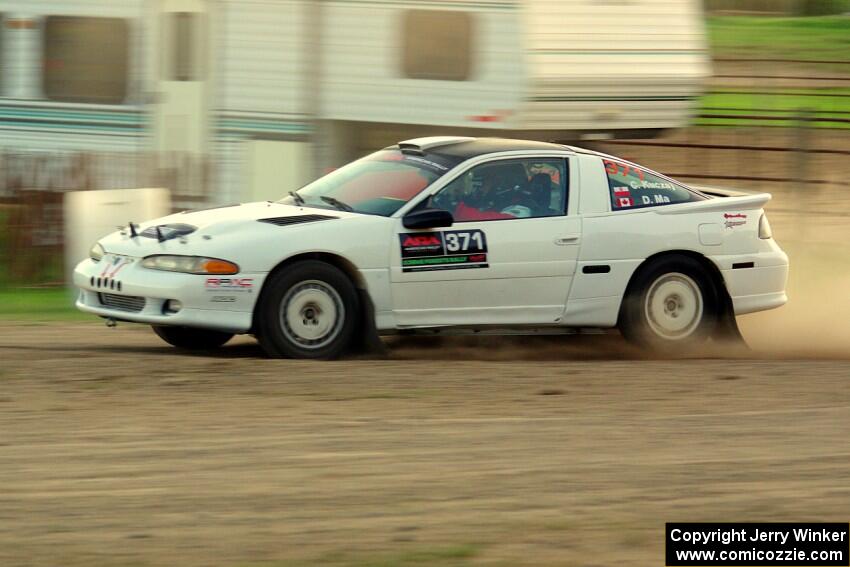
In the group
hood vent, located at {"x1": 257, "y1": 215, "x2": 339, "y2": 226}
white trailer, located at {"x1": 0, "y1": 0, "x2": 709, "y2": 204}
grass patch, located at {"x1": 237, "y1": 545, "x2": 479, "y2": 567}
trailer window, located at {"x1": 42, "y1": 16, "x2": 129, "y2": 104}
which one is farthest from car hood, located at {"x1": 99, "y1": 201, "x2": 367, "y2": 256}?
trailer window, located at {"x1": 42, "y1": 16, "x2": 129, "y2": 104}

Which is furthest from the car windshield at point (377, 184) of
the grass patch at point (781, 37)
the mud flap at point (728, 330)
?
the grass patch at point (781, 37)

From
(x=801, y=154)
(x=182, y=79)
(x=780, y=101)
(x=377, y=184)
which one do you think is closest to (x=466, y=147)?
Answer: (x=377, y=184)

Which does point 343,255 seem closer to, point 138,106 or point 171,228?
point 171,228

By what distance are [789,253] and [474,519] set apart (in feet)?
34.9

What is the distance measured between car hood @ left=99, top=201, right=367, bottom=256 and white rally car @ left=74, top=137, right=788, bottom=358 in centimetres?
1

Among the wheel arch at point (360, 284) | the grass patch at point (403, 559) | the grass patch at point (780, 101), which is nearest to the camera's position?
the grass patch at point (403, 559)

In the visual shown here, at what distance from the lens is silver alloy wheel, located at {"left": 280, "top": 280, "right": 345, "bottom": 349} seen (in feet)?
28.1

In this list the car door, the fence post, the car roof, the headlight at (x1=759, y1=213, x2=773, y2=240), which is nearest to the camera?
the car door

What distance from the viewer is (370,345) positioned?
28.9 feet

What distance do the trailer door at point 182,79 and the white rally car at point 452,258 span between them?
540cm

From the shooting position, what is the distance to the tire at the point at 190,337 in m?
9.30

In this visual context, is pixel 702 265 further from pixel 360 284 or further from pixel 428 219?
pixel 360 284

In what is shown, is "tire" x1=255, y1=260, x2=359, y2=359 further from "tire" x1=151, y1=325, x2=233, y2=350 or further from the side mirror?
"tire" x1=151, y1=325, x2=233, y2=350

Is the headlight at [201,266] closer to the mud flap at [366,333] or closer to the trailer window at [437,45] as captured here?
the mud flap at [366,333]
